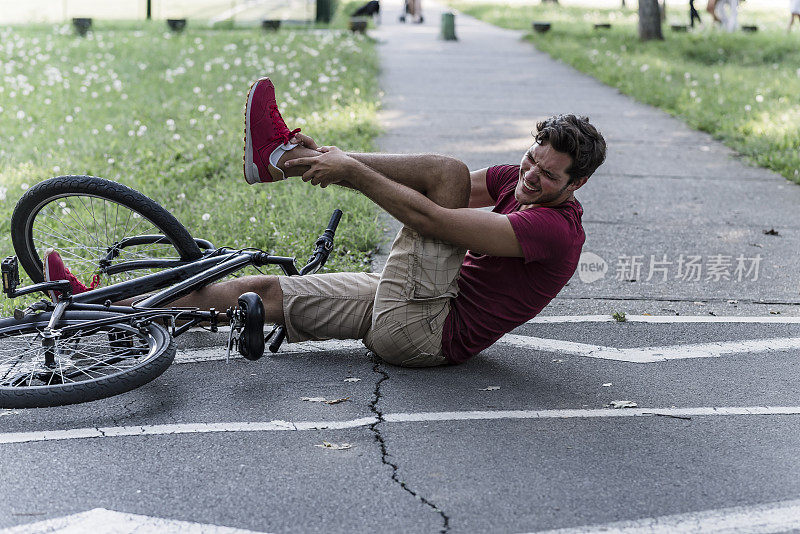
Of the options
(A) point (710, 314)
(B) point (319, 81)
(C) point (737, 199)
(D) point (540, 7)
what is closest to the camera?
(A) point (710, 314)

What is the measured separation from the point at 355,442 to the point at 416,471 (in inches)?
12.7

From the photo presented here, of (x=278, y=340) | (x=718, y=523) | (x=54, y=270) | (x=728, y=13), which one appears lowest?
(x=718, y=523)

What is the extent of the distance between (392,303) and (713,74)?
34.6ft

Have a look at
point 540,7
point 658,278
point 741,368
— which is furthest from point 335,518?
point 540,7

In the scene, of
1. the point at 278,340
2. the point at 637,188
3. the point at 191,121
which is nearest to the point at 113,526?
the point at 278,340

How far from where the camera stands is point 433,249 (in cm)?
410

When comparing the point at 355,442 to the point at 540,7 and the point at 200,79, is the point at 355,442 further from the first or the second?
the point at 540,7

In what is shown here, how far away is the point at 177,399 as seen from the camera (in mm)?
4000

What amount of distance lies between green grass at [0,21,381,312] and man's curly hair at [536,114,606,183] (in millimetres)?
2091

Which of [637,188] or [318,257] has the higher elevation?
[318,257]

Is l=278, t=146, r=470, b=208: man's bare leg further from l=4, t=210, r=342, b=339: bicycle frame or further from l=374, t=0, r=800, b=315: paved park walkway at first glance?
l=374, t=0, r=800, b=315: paved park walkway

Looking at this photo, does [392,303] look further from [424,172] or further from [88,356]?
[88,356]

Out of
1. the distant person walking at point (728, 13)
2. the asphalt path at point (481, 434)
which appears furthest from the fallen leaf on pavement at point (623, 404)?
the distant person walking at point (728, 13)

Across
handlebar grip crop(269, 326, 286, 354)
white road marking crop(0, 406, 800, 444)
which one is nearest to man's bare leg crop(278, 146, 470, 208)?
handlebar grip crop(269, 326, 286, 354)
